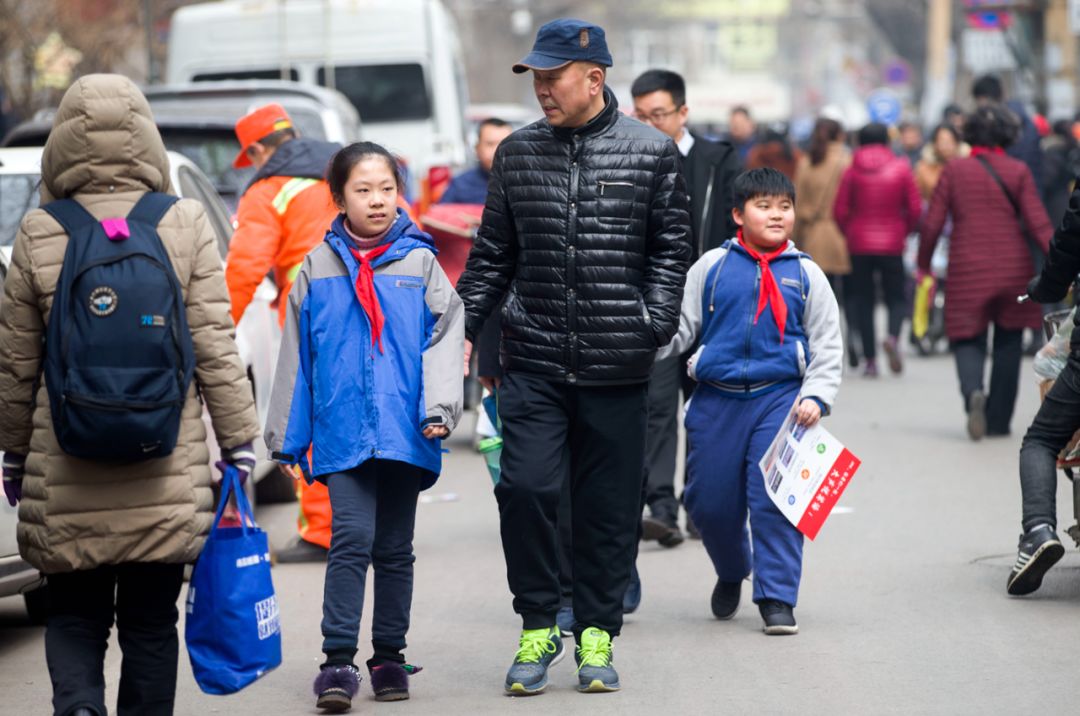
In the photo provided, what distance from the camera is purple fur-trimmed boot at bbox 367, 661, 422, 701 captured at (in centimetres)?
623

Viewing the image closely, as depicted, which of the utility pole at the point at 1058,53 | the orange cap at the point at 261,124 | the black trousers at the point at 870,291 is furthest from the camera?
the utility pole at the point at 1058,53

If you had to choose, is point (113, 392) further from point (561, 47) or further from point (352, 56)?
point (352, 56)

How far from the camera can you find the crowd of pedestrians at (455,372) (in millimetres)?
5117

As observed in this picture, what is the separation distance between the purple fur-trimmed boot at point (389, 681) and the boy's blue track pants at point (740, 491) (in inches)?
56.7

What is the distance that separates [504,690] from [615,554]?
551 millimetres

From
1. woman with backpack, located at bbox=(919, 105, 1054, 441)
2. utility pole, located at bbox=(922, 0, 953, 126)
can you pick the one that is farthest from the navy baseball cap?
utility pole, located at bbox=(922, 0, 953, 126)

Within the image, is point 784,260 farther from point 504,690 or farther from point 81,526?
point 81,526

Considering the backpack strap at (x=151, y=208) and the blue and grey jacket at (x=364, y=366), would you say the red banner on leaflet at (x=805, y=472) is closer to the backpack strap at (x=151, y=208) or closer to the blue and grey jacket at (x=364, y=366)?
A: the blue and grey jacket at (x=364, y=366)

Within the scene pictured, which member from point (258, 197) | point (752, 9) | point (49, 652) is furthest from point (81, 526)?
point (752, 9)

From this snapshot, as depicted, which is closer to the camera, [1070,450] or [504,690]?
[504,690]

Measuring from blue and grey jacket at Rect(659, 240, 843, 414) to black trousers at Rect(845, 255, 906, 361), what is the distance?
29.3 ft

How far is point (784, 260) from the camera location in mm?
7211

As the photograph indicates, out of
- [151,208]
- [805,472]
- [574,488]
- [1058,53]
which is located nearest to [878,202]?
[805,472]

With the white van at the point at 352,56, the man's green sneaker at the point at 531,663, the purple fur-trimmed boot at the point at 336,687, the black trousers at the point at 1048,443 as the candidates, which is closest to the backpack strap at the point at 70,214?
the purple fur-trimmed boot at the point at 336,687
